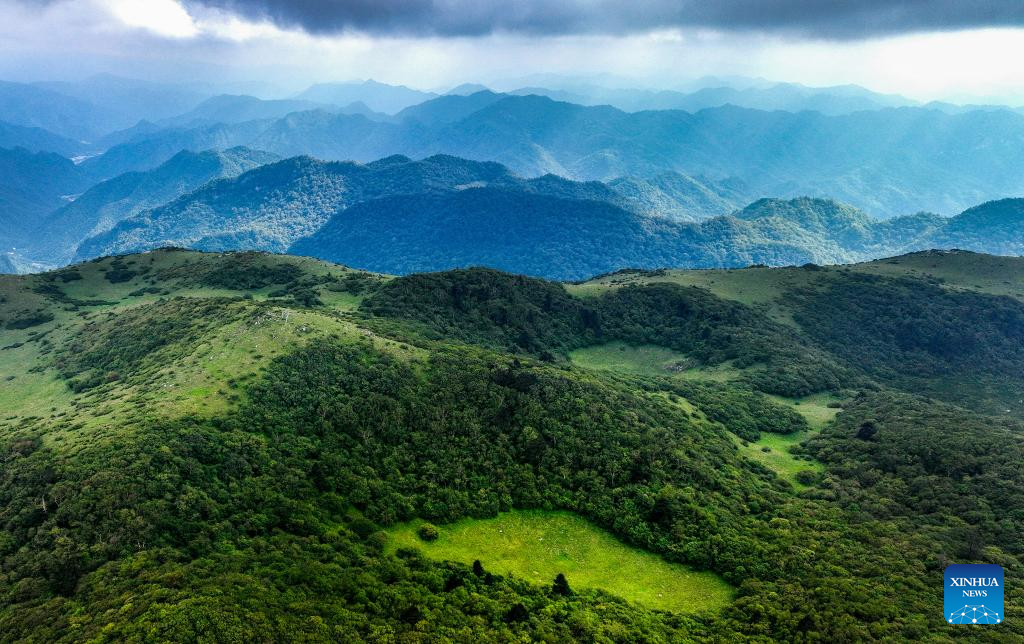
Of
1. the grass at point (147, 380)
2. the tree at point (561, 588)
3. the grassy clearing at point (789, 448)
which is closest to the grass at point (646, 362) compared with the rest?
the grassy clearing at point (789, 448)

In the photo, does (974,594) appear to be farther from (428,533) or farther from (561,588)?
(428,533)

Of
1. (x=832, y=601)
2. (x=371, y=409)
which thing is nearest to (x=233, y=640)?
(x=371, y=409)

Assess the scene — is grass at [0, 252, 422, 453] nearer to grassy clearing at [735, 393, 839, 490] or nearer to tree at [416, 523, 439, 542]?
tree at [416, 523, 439, 542]

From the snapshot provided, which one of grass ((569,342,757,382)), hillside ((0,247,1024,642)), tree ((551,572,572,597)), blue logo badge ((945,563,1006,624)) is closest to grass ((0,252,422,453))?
hillside ((0,247,1024,642))

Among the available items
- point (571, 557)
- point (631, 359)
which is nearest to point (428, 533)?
point (571, 557)

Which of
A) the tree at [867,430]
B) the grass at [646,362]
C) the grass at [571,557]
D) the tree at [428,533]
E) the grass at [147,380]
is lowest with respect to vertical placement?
the grass at [571,557]

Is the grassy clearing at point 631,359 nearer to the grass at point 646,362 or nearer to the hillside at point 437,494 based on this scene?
the grass at point 646,362
